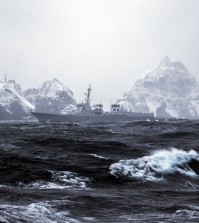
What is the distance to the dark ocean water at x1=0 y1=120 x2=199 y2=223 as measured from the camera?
12.5m

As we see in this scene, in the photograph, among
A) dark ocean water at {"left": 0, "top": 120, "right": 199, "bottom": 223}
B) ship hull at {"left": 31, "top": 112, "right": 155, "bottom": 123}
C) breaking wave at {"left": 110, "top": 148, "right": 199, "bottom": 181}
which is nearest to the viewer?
dark ocean water at {"left": 0, "top": 120, "right": 199, "bottom": 223}

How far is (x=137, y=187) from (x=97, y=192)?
8.04ft

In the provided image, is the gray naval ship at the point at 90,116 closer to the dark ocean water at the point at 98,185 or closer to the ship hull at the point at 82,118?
the ship hull at the point at 82,118

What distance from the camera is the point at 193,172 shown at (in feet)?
72.7

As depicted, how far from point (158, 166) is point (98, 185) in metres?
6.15

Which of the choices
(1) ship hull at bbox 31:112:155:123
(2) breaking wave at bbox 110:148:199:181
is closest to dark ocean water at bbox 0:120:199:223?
(2) breaking wave at bbox 110:148:199:181

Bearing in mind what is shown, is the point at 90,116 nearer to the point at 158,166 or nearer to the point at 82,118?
the point at 82,118

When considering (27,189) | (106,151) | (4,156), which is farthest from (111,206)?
(106,151)

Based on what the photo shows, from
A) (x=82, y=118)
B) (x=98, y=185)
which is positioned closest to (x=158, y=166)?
(x=98, y=185)

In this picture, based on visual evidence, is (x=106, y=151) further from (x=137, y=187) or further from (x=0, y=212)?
(x=0, y=212)

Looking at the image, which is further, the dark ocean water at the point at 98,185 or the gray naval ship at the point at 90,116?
the gray naval ship at the point at 90,116

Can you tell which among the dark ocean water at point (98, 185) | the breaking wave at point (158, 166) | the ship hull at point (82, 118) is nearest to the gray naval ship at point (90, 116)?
the ship hull at point (82, 118)

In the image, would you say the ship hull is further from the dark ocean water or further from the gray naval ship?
the dark ocean water

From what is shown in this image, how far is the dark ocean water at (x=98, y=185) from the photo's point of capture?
12.5 meters
